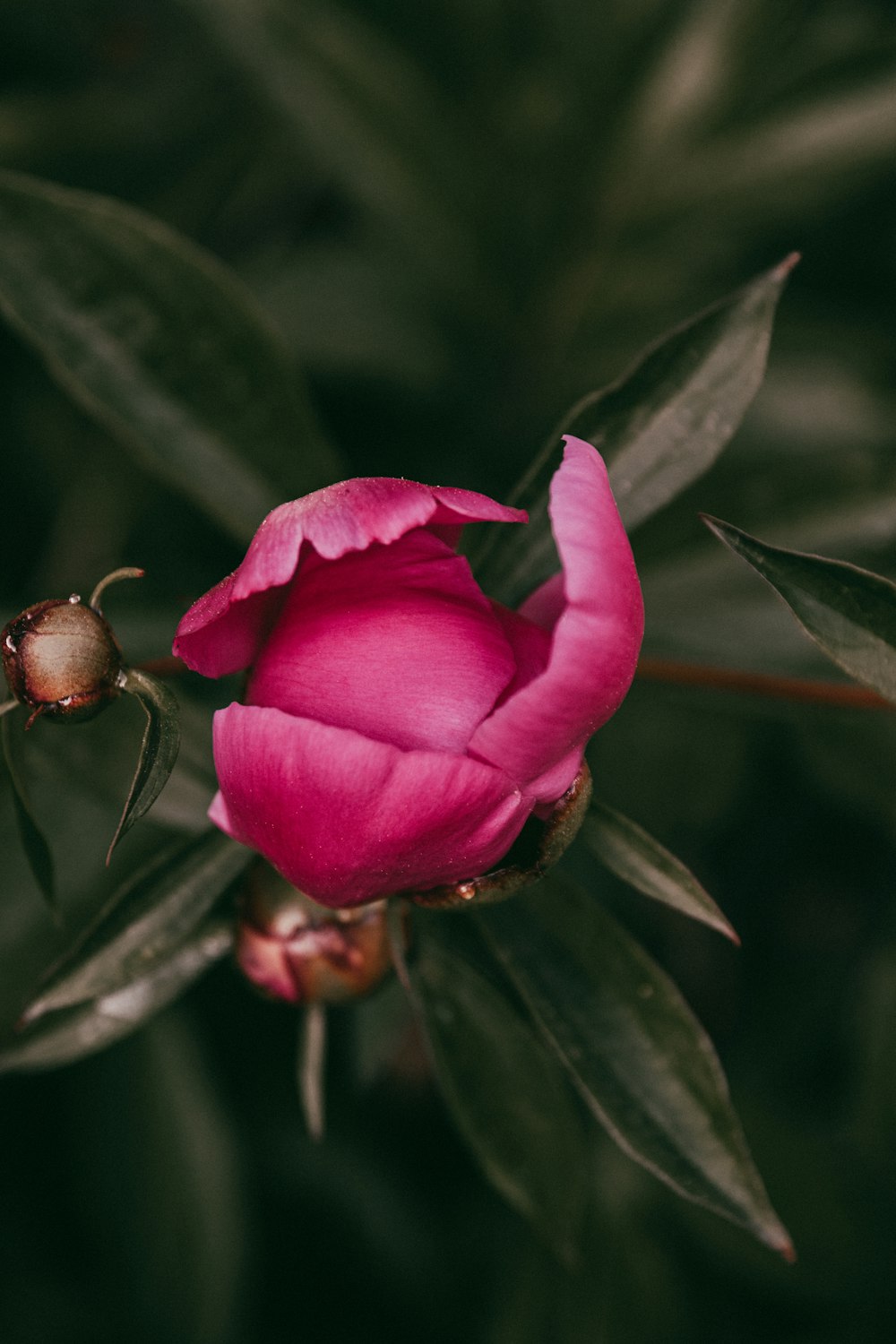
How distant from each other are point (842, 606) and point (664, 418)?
18cm

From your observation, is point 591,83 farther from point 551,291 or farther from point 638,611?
point 638,611

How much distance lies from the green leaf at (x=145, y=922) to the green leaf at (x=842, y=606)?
1.16 feet

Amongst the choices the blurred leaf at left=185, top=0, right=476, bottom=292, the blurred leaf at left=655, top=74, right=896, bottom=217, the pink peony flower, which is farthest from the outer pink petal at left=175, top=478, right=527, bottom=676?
the blurred leaf at left=655, top=74, right=896, bottom=217

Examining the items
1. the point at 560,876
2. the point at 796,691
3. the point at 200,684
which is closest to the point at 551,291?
the point at 200,684

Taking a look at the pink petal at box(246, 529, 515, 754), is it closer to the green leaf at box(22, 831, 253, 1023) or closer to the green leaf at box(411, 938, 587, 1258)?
the green leaf at box(22, 831, 253, 1023)

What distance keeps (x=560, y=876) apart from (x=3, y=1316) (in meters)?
0.96

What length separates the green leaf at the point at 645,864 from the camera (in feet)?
1.98

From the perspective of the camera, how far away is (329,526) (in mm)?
533

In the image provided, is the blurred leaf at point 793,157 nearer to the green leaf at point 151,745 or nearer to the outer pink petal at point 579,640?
the outer pink petal at point 579,640

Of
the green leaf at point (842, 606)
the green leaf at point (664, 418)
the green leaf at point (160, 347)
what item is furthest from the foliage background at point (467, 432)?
the green leaf at point (842, 606)

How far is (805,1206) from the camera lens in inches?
51.0

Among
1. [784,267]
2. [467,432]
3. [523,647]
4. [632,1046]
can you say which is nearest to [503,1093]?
[632,1046]

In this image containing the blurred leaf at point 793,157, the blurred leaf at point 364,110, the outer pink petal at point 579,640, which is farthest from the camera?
the blurred leaf at point 793,157

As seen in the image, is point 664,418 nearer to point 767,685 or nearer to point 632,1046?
point 767,685
